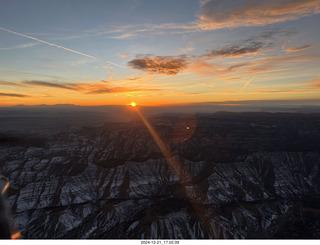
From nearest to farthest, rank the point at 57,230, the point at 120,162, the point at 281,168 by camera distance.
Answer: the point at 57,230
the point at 120,162
the point at 281,168

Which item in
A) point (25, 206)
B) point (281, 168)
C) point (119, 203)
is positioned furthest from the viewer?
point (281, 168)

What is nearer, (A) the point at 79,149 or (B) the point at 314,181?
(B) the point at 314,181

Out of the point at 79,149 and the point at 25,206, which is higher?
the point at 79,149

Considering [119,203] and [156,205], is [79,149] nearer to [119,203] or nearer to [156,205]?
[119,203]

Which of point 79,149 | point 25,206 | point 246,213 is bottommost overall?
point 246,213

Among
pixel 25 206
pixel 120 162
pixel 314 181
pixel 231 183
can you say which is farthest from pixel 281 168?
pixel 25 206

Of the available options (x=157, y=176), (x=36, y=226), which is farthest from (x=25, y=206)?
(x=157, y=176)

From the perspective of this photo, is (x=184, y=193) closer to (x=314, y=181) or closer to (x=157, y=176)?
(x=157, y=176)
